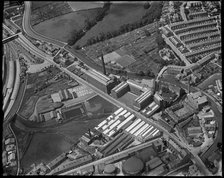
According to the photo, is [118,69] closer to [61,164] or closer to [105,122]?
[105,122]

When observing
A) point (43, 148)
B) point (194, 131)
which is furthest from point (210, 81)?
point (43, 148)

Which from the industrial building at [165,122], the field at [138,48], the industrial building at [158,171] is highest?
the field at [138,48]

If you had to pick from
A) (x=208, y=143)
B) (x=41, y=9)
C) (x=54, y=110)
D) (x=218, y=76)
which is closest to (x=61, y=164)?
(x=54, y=110)

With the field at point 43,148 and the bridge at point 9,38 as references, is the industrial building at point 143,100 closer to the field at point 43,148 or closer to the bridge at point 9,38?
the field at point 43,148

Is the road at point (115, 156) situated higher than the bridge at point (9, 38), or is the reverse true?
the bridge at point (9, 38)

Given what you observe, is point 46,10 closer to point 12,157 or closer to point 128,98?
point 128,98

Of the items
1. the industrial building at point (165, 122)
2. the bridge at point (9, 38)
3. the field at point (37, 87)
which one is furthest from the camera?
the bridge at point (9, 38)

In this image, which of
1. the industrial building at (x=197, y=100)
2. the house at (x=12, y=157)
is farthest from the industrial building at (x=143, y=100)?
the house at (x=12, y=157)

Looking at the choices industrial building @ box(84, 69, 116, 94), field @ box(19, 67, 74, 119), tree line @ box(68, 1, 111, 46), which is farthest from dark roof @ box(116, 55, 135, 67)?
field @ box(19, 67, 74, 119)
